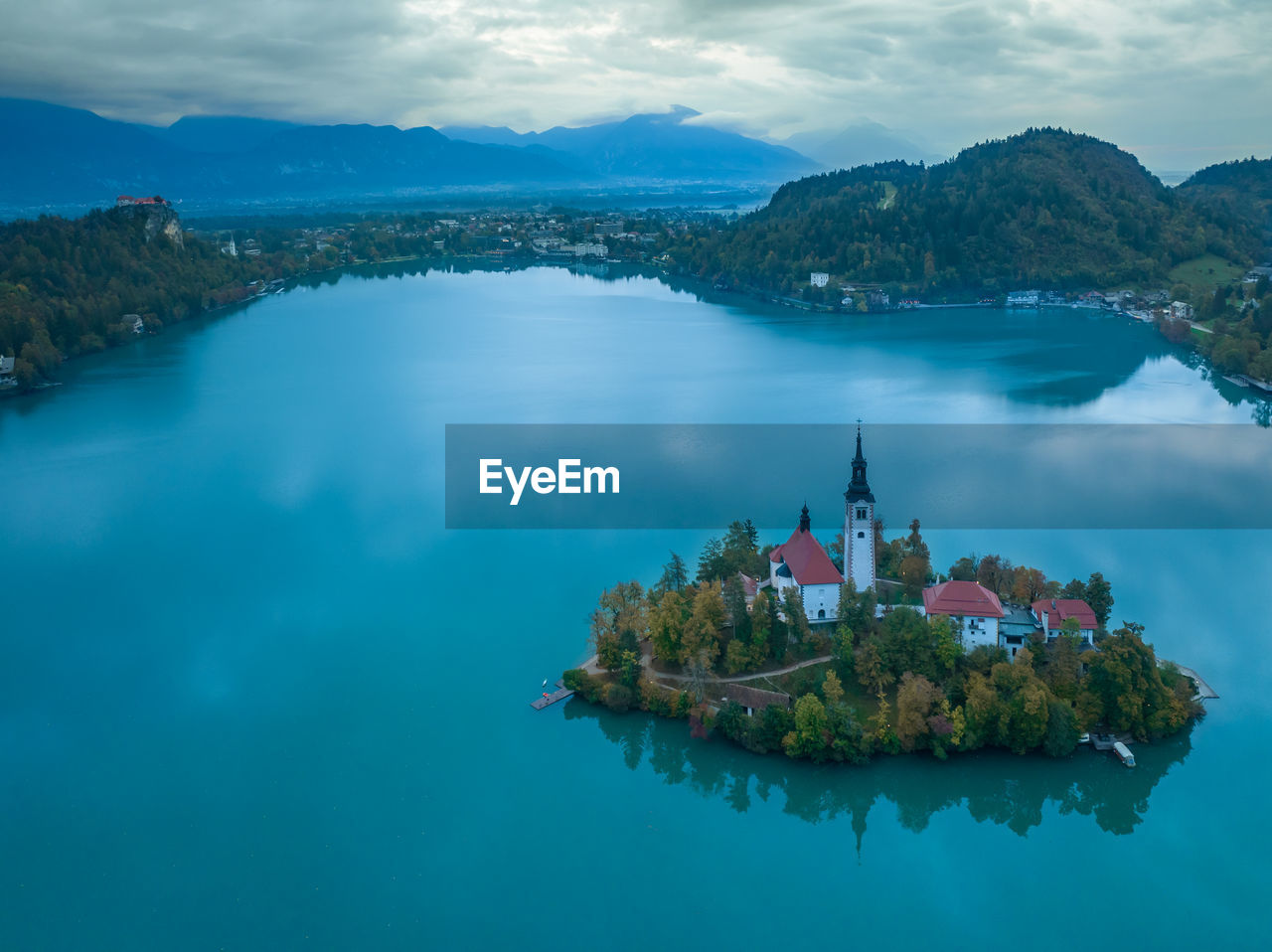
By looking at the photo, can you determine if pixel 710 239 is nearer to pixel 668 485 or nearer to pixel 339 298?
pixel 339 298

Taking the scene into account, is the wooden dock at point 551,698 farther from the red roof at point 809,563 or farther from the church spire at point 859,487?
the church spire at point 859,487

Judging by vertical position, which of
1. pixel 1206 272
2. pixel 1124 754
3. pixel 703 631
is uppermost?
pixel 1206 272

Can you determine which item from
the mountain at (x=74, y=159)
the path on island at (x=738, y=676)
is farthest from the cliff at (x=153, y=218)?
the mountain at (x=74, y=159)

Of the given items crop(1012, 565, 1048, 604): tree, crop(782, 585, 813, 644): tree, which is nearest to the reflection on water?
crop(782, 585, 813, 644): tree

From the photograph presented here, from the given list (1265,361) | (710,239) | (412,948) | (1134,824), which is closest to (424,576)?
(412,948)

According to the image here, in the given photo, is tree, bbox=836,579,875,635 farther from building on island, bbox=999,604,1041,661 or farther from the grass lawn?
the grass lawn

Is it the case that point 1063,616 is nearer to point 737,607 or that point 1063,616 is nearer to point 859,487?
point 859,487

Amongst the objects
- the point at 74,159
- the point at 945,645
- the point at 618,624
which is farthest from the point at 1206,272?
the point at 74,159
